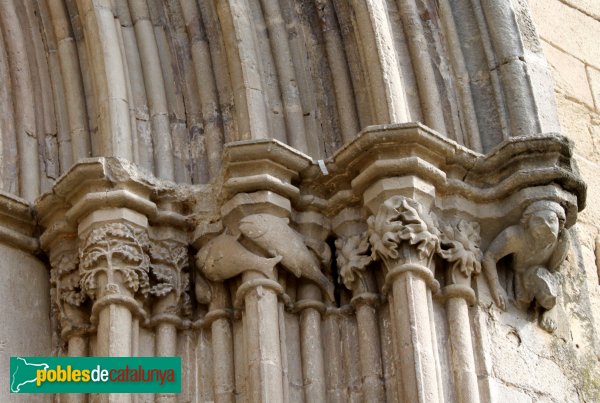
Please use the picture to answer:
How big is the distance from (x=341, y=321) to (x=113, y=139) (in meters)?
1.00

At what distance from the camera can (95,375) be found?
444 centimetres

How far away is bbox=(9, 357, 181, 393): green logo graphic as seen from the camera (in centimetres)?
439

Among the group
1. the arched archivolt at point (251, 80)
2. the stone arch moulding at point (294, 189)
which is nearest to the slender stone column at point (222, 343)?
the stone arch moulding at point (294, 189)

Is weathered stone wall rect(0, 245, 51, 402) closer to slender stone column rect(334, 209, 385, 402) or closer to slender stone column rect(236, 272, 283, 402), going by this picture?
slender stone column rect(236, 272, 283, 402)

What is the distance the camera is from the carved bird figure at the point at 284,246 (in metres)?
4.52

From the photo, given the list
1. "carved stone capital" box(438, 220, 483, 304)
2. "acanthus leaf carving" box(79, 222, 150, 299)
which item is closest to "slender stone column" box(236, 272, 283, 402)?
"acanthus leaf carving" box(79, 222, 150, 299)

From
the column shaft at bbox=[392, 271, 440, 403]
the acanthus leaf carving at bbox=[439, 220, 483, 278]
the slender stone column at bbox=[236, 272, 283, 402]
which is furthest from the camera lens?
the acanthus leaf carving at bbox=[439, 220, 483, 278]

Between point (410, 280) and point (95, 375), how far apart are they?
99 centimetres

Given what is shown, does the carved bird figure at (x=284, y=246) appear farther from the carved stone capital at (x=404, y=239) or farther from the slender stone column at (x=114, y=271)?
the slender stone column at (x=114, y=271)

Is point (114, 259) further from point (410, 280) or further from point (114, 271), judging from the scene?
point (410, 280)

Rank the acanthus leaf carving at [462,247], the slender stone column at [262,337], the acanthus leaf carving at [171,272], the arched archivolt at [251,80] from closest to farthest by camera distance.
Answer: the slender stone column at [262,337]
the acanthus leaf carving at [462,247]
the acanthus leaf carving at [171,272]
the arched archivolt at [251,80]

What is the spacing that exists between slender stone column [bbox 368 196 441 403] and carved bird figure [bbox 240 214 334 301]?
0.67 feet

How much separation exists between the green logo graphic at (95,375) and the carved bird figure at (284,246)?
437mm

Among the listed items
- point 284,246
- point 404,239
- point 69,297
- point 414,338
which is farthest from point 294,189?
point 69,297
